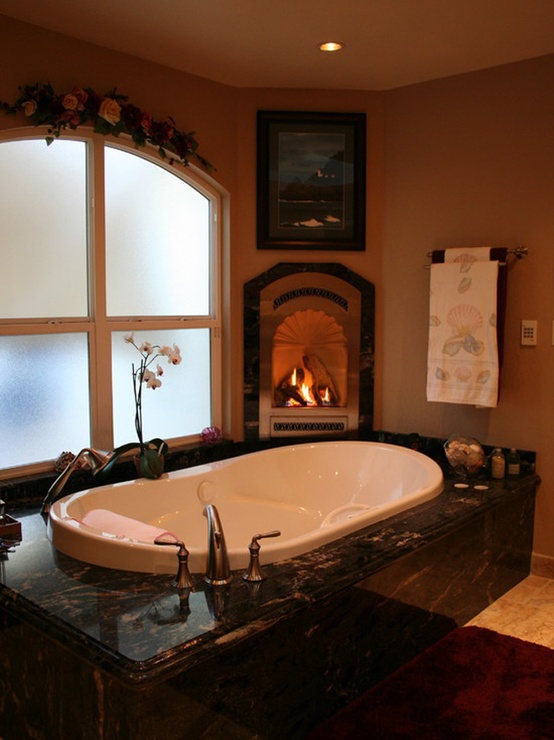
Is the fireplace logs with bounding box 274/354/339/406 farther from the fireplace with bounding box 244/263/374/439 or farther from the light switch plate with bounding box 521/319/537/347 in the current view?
the light switch plate with bounding box 521/319/537/347

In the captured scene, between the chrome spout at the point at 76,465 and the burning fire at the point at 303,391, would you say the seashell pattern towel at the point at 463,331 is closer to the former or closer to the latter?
the burning fire at the point at 303,391

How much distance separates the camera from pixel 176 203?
389cm

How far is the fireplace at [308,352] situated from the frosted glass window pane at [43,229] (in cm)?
103

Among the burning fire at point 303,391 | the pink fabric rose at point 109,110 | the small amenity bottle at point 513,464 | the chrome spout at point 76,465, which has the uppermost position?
the pink fabric rose at point 109,110

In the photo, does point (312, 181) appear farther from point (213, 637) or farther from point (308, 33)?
point (213, 637)

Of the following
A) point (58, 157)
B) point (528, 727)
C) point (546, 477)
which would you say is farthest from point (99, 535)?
point (546, 477)

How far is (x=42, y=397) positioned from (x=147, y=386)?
0.48m

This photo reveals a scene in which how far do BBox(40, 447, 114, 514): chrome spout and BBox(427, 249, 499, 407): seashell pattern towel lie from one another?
171 cm

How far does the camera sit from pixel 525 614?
3295mm

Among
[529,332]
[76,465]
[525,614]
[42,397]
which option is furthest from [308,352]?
[525,614]

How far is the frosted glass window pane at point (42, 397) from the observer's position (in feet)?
10.6

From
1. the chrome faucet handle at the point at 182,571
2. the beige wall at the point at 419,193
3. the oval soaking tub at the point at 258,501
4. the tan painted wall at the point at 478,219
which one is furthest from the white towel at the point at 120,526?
the tan painted wall at the point at 478,219

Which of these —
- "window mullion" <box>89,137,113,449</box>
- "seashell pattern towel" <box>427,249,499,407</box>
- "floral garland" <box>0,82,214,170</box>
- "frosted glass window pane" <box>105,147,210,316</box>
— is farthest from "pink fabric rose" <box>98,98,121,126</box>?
"seashell pattern towel" <box>427,249,499,407</box>

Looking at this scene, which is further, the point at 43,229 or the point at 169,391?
the point at 169,391
